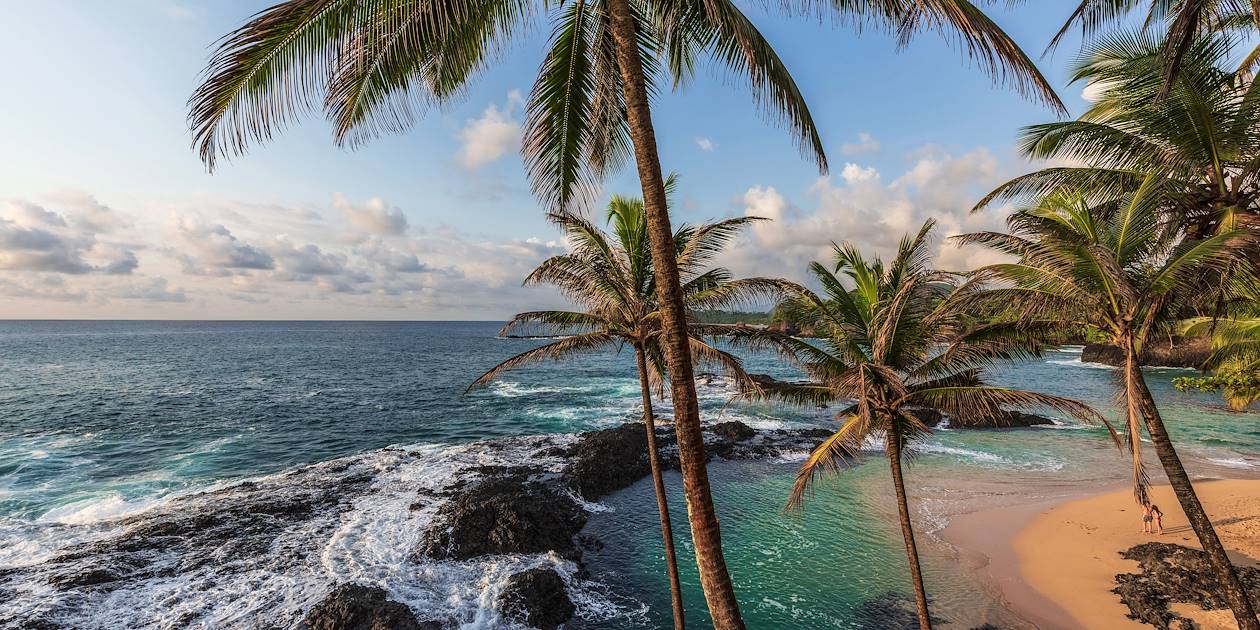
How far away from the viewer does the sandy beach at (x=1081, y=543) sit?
498 inches

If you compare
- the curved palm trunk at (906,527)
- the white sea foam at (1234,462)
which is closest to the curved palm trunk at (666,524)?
the curved palm trunk at (906,527)

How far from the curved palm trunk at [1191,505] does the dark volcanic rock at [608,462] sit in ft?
54.8

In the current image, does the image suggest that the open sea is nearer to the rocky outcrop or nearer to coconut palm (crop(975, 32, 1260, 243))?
coconut palm (crop(975, 32, 1260, 243))

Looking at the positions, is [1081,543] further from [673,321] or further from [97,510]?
[97,510]

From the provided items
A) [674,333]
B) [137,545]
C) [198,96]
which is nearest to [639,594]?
[674,333]

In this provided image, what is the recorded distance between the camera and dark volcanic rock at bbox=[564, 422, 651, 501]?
21094 millimetres

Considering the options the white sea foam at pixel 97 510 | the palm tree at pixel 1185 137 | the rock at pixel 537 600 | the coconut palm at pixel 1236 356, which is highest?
the palm tree at pixel 1185 137

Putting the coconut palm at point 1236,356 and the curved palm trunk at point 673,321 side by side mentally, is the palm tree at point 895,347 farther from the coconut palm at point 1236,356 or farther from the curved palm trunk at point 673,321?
the coconut palm at point 1236,356

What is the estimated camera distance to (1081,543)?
16078 mm

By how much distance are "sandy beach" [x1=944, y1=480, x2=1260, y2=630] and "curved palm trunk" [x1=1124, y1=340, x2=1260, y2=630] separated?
413 centimetres

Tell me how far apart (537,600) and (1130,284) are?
1383cm

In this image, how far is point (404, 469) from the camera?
22984 millimetres

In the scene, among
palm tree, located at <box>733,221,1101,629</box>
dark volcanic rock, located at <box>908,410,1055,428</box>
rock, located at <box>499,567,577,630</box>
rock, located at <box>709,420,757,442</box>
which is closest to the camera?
palm tree, located at <box>733,221,1101,629</box>

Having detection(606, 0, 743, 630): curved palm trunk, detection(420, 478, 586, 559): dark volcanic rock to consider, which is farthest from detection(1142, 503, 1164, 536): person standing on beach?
detection(606, 0, 743, 630): curved palm trunk
